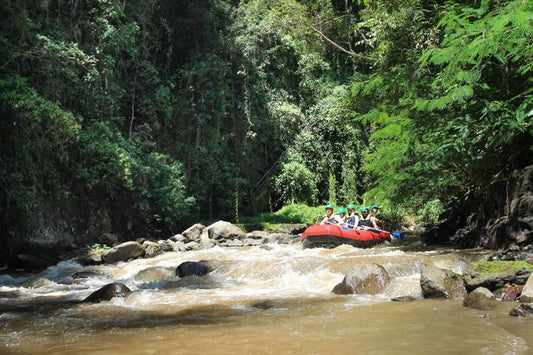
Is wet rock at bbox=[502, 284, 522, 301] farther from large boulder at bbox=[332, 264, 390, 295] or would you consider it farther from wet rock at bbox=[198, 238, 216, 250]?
wet rock at bbox=[198, 238, 216, 250]

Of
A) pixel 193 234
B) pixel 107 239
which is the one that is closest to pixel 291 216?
pixel 193 234

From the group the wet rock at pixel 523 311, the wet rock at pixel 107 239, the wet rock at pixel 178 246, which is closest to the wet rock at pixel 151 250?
the wet rock at pixel 178 246

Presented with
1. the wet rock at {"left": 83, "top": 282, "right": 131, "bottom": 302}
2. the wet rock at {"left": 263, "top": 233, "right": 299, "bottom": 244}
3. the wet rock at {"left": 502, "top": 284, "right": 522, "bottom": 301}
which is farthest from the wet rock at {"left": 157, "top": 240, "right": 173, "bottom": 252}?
the wet rock at {"left": 502, "top": 284, "right": 522, "bottom": 301}

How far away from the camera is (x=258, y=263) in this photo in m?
10.2

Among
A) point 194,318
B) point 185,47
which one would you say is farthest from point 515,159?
point 185,47

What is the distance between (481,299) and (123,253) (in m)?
9.68

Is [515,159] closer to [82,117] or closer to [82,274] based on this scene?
[82,274]

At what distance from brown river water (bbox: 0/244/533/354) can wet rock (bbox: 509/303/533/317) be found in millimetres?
106

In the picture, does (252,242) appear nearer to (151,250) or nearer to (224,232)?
(224,232)

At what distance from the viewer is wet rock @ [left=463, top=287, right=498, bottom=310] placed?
227 inches

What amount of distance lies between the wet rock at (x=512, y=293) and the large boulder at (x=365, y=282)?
1.69m

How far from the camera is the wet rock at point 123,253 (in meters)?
13.0

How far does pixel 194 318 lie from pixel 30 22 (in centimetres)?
1050

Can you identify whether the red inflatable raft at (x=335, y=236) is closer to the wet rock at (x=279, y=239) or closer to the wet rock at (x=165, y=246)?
the wet rock at (x=279, y=239)
